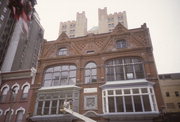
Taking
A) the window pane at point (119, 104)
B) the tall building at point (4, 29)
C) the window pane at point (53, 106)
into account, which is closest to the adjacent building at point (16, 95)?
the window pane at point (53, 106)

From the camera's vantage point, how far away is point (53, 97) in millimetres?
20781

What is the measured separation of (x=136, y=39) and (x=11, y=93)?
20.7 metres

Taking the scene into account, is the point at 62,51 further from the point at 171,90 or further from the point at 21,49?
the point at 171,90

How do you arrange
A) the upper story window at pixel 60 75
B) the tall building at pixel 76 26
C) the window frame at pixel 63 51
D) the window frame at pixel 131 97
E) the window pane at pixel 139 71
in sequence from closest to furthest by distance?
1. the window frame at pixel 131 97
2. the window pane at pixel 139 71
3. the upper story window at pixel 60 75
4. the window frame at pixel 63 51
5. the tall building at pixel 76 26

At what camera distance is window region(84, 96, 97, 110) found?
18.9 meters

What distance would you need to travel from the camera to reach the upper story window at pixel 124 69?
1980 cm

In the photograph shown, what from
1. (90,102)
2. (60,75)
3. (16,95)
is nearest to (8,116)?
(16,95)

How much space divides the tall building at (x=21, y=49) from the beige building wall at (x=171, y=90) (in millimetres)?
40934

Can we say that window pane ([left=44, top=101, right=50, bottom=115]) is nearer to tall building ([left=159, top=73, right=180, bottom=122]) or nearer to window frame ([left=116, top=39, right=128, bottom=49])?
window frame ([left=116, top=39, right=128, bottom=49])

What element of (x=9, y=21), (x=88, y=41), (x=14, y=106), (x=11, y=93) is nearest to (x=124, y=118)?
(x=88, y=41)

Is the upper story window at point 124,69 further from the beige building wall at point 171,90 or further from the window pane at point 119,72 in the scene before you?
the beige building wall at point 171,90

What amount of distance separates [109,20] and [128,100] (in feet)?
155

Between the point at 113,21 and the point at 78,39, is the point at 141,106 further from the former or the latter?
the point at 113,21

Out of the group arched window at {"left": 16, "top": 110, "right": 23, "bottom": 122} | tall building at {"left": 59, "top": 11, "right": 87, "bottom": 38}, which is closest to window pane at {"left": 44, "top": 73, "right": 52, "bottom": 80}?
arched window at {"left": 16, "top": 110, "right": 23, "bottom": 122}
